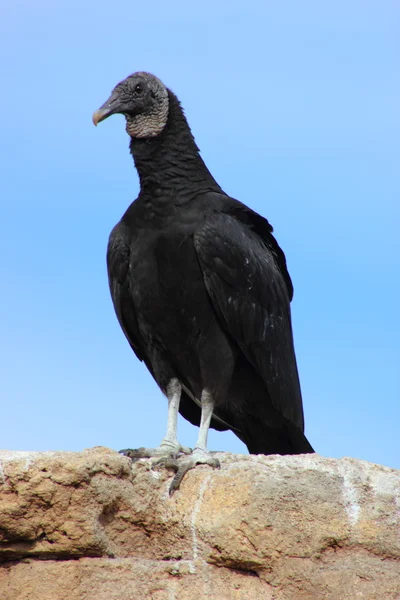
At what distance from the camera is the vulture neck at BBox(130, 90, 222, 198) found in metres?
6.38

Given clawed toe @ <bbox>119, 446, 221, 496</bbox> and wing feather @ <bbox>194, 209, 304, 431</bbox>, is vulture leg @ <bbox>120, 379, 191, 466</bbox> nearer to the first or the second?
clawed toe @ <bbox>119, 446, 221, 496</bbox>

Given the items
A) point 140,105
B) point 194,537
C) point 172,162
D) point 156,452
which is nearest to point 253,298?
point 172,162

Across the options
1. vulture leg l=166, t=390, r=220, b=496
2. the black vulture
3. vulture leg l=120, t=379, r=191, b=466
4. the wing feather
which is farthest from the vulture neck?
vulture leg l=166, t=390, r=220, b=496

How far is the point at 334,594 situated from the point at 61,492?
140cm

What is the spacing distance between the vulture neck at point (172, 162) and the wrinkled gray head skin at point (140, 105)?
0.05 m

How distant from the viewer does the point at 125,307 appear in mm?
6523

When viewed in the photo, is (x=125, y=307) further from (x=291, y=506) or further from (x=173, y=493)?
(x=291, y=506)

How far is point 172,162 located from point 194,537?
2.59 meters

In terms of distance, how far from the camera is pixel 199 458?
17.9ft

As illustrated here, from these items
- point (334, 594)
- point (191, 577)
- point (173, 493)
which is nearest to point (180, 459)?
point (173, 493)

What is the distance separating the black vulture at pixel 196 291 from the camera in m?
6.11

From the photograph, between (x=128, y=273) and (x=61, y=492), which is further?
(x=128, y=273)

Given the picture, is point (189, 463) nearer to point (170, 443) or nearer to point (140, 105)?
point (170, 443)

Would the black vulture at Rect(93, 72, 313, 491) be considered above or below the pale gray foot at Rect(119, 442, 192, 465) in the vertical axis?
above
